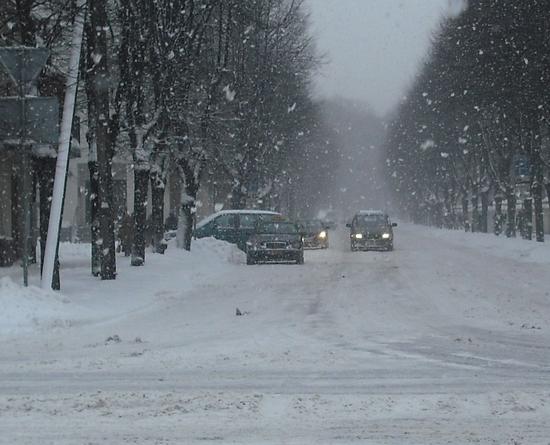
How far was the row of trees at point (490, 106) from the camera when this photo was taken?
28952 mm

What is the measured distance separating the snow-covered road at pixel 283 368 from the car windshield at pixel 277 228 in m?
11.8

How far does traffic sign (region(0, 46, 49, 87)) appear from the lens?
1280 cm

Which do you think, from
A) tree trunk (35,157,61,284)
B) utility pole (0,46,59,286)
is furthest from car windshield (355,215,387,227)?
utility pole (0,46,59,286)

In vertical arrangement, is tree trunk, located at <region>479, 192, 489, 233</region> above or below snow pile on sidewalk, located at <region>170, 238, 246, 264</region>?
above

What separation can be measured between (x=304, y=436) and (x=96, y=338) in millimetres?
5524

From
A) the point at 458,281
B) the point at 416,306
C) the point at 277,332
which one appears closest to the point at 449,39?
the point at 458,281

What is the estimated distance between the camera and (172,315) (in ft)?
43.7

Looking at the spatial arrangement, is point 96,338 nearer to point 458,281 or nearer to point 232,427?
point 232,427

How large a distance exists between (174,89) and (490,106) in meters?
19.4

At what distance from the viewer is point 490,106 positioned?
37.5 metres

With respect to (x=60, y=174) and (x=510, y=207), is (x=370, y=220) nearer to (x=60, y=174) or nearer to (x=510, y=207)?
(x=510, y=207)

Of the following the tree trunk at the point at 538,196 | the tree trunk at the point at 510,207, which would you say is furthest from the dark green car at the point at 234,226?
the tree trunk at the point at 510,207

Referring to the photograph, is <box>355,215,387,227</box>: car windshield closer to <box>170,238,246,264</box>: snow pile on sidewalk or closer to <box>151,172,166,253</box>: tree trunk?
<box>170,238,246,264</box>: snow pile on sidewalk

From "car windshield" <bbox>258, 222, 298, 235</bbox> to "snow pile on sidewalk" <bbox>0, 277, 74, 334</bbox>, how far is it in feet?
51.6
